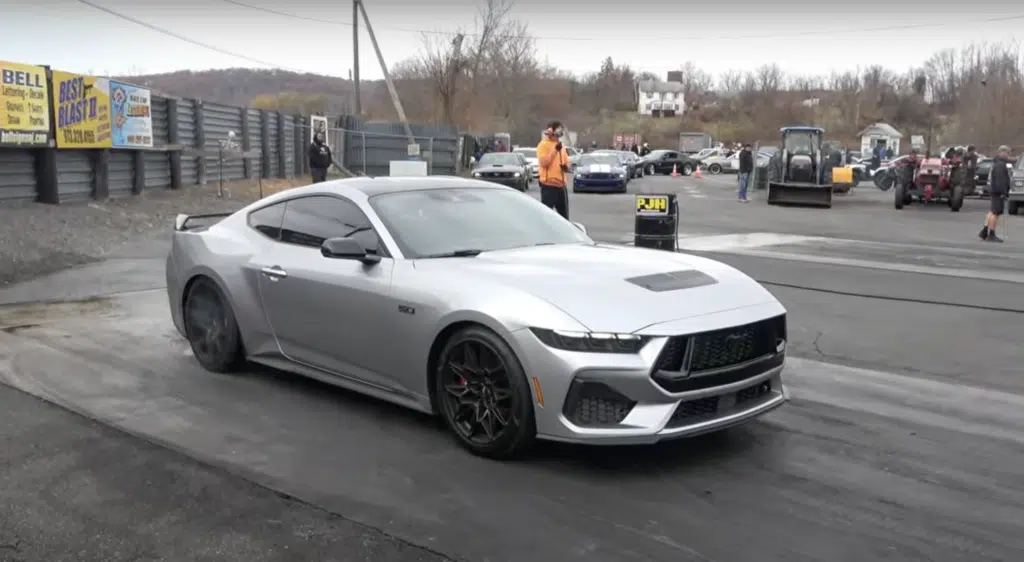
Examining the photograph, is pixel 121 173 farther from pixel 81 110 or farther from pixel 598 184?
pixel 598 184

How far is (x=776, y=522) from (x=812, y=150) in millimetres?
26492

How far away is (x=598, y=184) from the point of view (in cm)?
3247

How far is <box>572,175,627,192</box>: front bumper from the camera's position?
1275 inches

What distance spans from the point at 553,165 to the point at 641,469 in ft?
28.1

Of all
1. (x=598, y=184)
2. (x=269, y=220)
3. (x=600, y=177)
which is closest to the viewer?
(x=269, y=220)

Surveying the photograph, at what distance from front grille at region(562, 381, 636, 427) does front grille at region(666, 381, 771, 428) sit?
0.80 ft

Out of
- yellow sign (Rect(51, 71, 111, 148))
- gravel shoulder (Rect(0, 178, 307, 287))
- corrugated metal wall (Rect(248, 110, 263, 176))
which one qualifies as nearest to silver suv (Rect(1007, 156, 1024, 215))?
gravel shoulder (Rect(0, 178, 307, 287))

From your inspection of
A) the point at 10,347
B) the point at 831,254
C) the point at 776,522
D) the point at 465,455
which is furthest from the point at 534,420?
the point at 831,254

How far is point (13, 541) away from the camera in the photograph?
3.80m

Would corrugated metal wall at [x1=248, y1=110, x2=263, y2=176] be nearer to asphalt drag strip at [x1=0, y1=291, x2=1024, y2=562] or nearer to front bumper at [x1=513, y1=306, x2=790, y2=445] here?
asphalt drag strip at [x1=0, y1=291, x2=1024, y2=562]

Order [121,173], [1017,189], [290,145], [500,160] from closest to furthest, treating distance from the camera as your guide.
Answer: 1. [121,173]
2. [1017,189]
3. [290,145]
4. [500,160]

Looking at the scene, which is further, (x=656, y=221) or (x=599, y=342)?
(x=656, y=221)

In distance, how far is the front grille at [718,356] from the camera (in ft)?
14.4

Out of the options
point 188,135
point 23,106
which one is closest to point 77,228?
point 23,106
